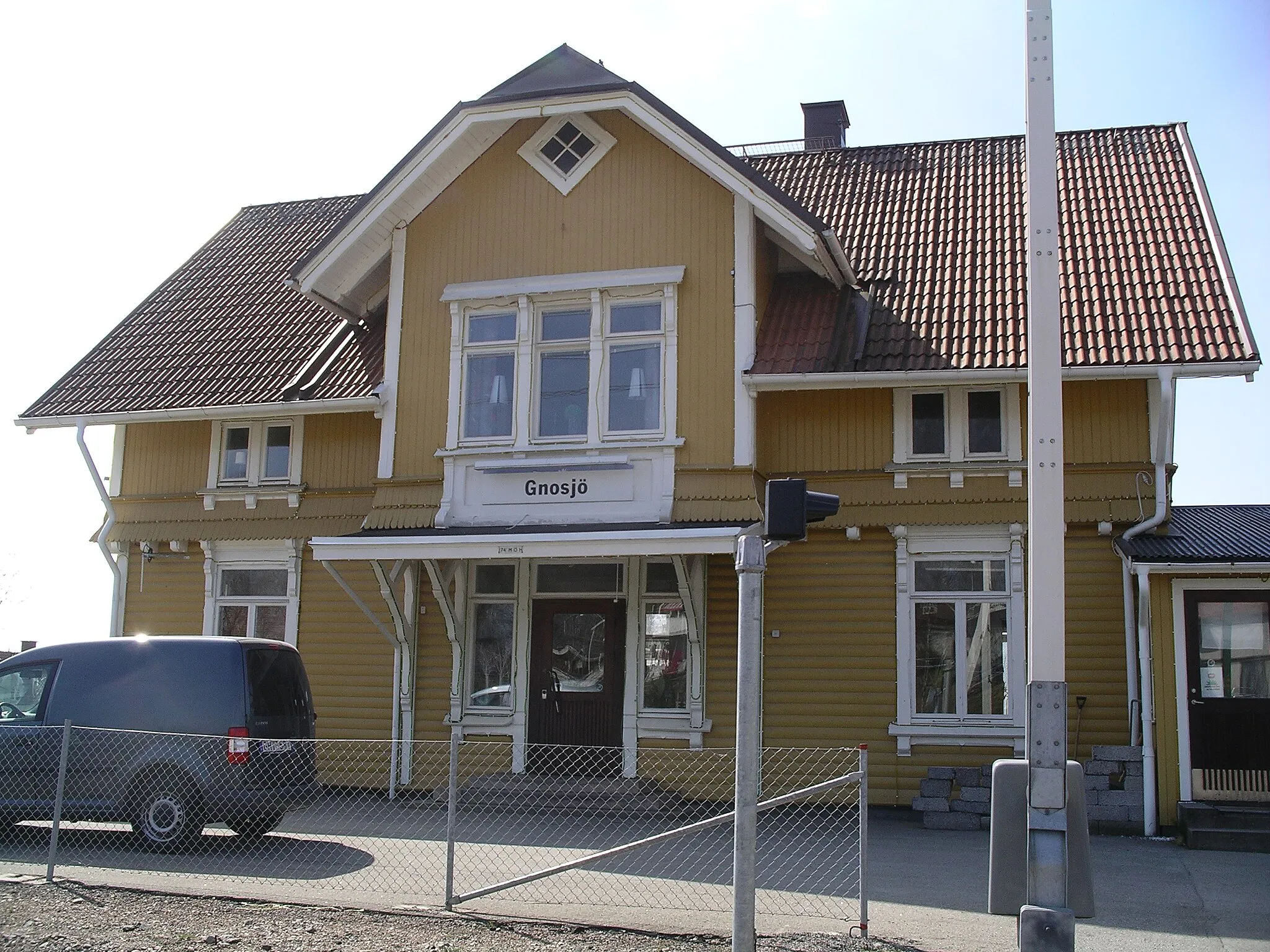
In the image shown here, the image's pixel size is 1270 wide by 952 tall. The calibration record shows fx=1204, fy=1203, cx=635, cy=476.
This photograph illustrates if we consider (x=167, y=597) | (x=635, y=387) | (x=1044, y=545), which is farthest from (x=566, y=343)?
(x=1044, y=545)

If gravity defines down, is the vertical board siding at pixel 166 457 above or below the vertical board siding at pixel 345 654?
above

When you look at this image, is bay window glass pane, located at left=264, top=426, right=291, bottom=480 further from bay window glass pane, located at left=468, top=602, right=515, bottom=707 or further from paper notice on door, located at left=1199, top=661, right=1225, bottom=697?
paper notice on door, located at left=1199, top=661, right=1225, bottom=697

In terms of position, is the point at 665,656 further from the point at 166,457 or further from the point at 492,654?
the point at 166,457

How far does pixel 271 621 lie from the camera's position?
16328mm

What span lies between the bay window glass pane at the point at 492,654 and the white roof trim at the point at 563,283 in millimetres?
3835

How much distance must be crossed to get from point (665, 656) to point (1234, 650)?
20.2 ft

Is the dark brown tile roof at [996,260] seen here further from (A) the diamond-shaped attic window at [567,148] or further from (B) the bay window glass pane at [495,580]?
(B) the bay window glass pane at [495,580]

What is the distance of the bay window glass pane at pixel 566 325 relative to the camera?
14.3 meters

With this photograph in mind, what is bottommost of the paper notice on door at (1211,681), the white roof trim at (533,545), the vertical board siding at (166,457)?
the paper notice on door at (1211,681)

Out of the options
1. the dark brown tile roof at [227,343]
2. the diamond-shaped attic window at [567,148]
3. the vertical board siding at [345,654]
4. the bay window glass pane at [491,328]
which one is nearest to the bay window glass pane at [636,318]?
the bay window glass pane at [491,328]

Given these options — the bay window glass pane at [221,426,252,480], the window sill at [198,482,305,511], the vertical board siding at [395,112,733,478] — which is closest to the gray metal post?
the vertical board siding at [395,112,733,478]

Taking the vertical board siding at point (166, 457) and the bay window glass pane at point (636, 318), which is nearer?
the bay window glass pane at point (636, 318)

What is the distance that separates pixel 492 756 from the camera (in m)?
14.5

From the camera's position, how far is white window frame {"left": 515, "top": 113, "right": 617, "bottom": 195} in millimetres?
14562
